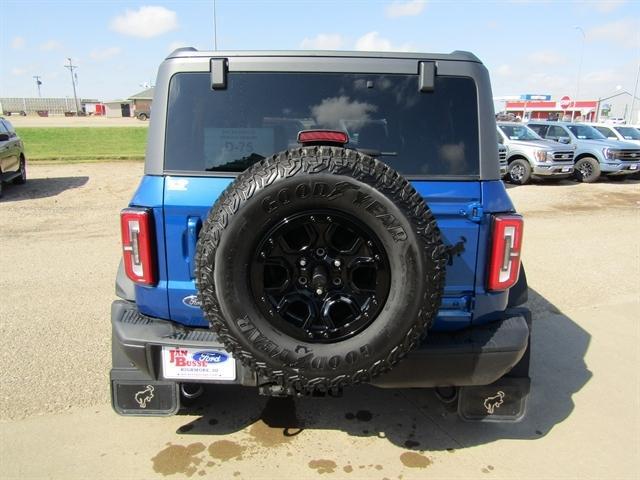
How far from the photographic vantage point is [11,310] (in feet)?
15.2

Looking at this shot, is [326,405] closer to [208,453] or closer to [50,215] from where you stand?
[208,453]

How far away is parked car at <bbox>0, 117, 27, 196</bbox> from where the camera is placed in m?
10.6

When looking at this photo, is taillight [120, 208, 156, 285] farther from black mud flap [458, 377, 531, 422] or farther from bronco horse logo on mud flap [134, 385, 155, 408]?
black mud flap [458, 377, 531, 422]

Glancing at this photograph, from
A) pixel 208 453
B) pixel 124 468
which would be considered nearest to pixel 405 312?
pixel 208 453

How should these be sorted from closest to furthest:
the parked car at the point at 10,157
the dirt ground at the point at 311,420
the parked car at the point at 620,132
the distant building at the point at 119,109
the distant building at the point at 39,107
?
1. the dirt ground at the point at 311,420
2. the parked car at the point at 10,157
3. the parked car at the point at 620,132
4. the distant building at the point at 119,109
5. the distant building at the point at 39,107

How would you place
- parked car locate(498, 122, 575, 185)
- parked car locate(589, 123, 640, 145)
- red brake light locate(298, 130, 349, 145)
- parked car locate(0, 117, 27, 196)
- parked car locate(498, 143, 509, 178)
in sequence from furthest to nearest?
1. parked car locate(589, 123, 640, 145)
2. parked car locate(498, 122, 575, 185)
3. parked car locate(498, 143, 509, 178)
4. parked car locate(0, 117, 27, 196)
5. red brake light locate(298, 130, 349, 145)

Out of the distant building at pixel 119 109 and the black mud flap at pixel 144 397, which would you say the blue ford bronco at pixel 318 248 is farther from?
the distant building at pixel 119 109

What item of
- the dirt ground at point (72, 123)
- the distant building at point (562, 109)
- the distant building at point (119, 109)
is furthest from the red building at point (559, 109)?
the distant building at point (119, 109)

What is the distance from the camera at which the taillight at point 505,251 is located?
250 cm

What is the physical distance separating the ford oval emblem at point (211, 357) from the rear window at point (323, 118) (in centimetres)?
93

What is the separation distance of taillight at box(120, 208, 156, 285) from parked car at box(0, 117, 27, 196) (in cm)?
986

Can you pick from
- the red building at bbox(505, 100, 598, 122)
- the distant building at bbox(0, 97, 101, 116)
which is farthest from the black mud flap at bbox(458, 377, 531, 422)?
the distant building at bbox(0, 97, 101, 116)

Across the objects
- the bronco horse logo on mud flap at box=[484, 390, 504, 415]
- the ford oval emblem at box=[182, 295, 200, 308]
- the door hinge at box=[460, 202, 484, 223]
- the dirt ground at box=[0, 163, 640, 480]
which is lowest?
the dirt ground at box=[0, 163, 640, 480]

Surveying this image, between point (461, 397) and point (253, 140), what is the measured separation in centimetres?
182
